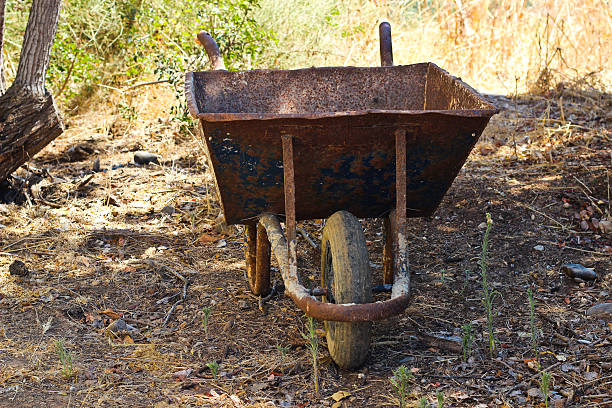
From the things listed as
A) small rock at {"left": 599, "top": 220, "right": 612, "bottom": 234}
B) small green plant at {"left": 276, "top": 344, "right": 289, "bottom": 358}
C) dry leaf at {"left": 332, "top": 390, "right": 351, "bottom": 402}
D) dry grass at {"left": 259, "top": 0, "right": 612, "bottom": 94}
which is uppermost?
dry grass at {"left": 259, "top": 0, "right": 612, "bottom": 94}

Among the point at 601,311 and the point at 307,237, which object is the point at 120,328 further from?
the point at 601,311

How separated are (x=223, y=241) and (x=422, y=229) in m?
1.29

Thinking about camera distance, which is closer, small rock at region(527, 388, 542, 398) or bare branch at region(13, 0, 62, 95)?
small rock at region(527, 388, 542, 398)

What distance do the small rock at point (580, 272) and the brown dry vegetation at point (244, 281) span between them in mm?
44

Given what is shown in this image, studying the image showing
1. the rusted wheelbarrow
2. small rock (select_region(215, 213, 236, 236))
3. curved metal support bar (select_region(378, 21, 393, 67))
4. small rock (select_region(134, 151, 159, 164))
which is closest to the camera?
the rusted wheelbarrow

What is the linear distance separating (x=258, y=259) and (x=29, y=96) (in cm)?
219

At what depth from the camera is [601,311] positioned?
2959 millimetres

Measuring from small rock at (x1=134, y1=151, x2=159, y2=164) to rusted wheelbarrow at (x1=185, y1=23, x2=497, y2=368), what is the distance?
6.89 feet

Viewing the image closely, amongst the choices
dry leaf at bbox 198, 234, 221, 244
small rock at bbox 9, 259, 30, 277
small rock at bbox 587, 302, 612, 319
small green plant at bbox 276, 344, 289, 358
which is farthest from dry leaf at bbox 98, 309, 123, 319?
small rock at bbox 587, 302, 612, 319

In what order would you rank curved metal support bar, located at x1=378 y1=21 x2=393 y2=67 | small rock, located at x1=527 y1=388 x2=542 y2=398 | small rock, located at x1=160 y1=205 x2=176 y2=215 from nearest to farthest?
small rock, located at x1=527 y1=388 x2=542 y2=398, curved metal support bar, located at x1=378 y1=21 x2=393 y2=67, small rock, located at x1=160 y1=205 x2=176 y2=215

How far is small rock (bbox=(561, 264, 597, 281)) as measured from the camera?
331 centimetres

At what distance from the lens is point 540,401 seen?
7.79 feet

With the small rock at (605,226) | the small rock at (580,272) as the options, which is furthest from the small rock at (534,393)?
the small rock at (605,226)

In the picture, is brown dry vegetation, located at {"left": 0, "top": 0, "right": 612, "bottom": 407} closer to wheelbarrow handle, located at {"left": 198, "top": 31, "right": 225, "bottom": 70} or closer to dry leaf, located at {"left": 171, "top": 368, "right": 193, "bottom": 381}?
dry leaf, located at {"left": 171, "top": 368, "right": 193, "bottom": 381}
